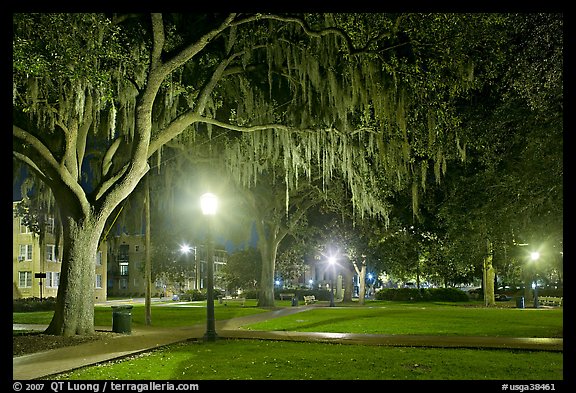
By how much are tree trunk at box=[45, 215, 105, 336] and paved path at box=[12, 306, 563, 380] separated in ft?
3.52

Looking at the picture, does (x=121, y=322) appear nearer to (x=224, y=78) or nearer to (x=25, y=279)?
(x=224, y=78)

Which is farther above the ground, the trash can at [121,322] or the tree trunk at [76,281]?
the tree trunk at [76,281]

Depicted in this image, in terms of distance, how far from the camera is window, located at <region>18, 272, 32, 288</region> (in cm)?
5754

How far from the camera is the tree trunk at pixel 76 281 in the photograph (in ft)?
54.4

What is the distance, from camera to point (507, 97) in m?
16.6

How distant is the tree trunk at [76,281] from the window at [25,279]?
44.9 metres

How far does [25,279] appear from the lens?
57.9 metres

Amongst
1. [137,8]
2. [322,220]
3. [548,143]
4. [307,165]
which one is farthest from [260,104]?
[322,220]

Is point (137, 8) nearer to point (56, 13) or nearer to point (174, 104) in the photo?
point (56, 13)

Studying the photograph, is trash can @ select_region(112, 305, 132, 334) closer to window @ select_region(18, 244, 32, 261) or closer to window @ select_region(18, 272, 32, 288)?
window @ select_region(18, 272, 32, 288)

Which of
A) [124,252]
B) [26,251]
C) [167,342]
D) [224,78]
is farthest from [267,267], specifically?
[124,252]

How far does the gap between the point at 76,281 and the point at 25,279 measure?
150ft

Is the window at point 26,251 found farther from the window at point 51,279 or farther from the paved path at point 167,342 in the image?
the paved path at point 167,342

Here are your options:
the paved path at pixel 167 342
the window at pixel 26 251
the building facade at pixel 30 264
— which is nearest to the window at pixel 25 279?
the building facade at pixel 30 264
